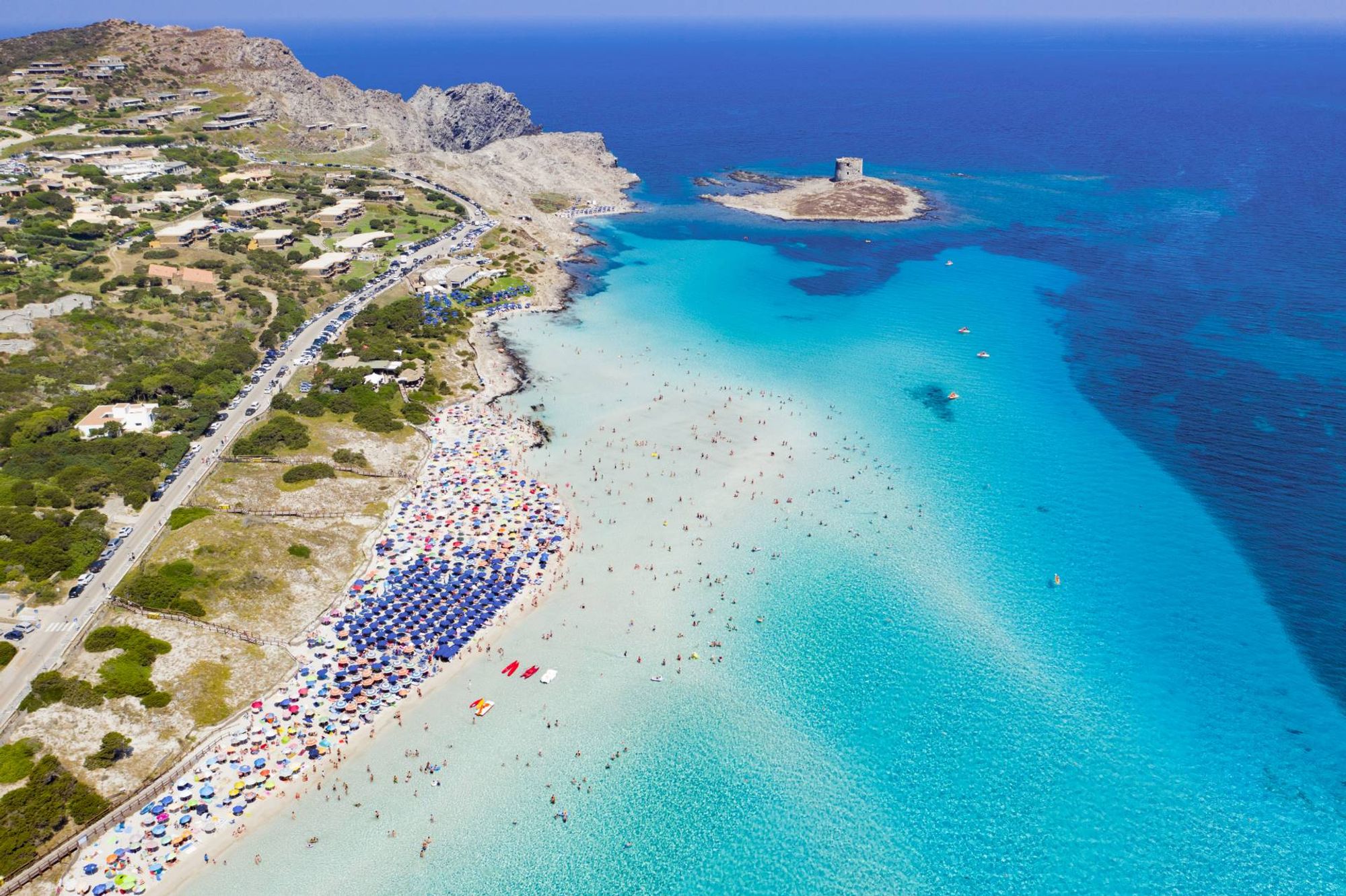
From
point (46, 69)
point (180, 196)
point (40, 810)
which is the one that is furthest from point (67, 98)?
point (40, 810)

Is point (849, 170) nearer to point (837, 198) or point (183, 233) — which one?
point (837, 198)

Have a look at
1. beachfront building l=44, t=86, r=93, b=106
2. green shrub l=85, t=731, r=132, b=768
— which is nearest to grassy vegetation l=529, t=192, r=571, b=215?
beachfront building l=44, t=86, r=93, b=106

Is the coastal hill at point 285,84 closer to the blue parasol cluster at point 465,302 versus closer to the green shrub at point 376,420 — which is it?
the blue parasol cluster at point 465,302

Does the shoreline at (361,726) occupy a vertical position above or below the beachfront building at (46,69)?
below

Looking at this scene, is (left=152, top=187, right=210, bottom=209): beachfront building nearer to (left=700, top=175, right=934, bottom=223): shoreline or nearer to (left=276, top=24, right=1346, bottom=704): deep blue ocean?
(left=276, top=24, right=1346, bottom=704): deep blue ocean

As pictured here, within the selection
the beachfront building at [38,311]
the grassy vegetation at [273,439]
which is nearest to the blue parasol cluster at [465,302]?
the grassy vegetation at [273,439]

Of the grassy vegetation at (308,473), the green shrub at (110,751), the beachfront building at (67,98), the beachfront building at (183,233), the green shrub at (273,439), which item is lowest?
the green shrub at (110,751)
